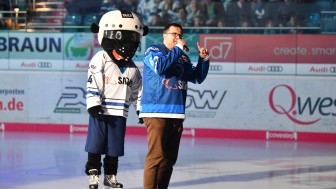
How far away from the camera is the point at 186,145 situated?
14.8 meters

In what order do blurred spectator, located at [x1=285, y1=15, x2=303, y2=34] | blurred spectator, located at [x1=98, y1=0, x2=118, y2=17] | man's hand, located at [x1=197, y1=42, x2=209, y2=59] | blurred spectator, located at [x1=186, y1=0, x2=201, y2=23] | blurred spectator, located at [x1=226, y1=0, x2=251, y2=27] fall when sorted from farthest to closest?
blurred spectator, located at [x1=98, y1=0, x2=118, y2=17]
blurred spectator, located at [x1=186, y1=0, x2=201, y2=23]
blurred spectator, located at [x1=226, y1=0, x2=251, y2=27]
blurred spectator, located at [x1=285, y1=15, x2=303, y2=34]
man's hand, located at [x1=197, y1=42, x2=209, y2=59]

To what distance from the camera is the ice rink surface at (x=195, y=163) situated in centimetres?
1022

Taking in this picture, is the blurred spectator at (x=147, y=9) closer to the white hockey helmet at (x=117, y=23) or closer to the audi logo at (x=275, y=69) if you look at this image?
the audi logo at (x=275, y=69)

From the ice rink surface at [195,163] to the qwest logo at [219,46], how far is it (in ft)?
4.94

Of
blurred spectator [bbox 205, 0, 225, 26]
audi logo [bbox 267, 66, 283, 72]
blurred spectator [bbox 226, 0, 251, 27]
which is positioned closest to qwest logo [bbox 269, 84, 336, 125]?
audi logo [bbox 267, 66, 283, 72]

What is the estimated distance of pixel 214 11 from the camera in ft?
54.6

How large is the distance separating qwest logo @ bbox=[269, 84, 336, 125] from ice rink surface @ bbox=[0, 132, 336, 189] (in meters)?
0.58

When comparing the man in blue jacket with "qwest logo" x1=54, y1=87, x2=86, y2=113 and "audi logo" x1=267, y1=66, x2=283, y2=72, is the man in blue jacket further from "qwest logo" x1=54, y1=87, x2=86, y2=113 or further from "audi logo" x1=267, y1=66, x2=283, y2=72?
"qwest logo" x1=54, y1=87, x2=86, y2=113

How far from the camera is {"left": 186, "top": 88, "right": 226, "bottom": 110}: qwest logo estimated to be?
52.7 feet

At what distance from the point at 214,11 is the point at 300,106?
2308 mm

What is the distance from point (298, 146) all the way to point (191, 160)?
2861 mm

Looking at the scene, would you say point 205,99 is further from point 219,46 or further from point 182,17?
point 182,17

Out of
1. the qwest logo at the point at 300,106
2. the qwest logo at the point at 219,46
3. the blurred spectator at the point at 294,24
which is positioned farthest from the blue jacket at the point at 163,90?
the blurred spectator at the point at 294,24

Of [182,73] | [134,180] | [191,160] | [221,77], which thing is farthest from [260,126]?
[182,73]
